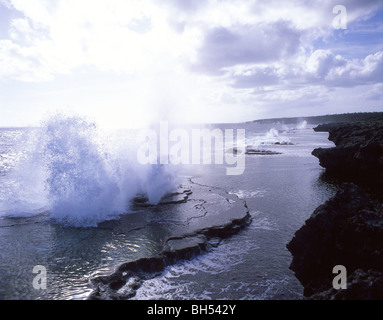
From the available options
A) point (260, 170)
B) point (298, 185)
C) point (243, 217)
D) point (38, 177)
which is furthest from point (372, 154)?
point (38, 177)

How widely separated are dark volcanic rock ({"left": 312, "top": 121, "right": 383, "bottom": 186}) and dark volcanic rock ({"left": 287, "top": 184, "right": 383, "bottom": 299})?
45.0ft

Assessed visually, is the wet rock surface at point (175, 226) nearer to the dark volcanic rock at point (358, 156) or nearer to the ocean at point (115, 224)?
the ocean at point (115, 224)

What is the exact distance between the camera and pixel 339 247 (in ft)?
20.6

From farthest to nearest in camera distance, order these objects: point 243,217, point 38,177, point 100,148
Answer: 1. point 38,177
2. point 100,148
3. point 243,217

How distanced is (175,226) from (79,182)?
5.53m

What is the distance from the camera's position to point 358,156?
64.0 ft

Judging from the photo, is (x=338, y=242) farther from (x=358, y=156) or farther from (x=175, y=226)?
(x=358, y=156)

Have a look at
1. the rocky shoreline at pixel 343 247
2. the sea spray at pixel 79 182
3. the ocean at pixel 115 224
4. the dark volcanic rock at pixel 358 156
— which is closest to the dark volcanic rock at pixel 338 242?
the rocky shoreline at pixel 343 247

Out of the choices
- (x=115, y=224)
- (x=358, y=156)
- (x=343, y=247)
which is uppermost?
(x=358, y=156)

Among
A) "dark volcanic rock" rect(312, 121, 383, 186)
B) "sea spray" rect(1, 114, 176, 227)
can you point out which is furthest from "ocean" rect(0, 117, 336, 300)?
"dark volcanic rock" rect(312, 121, 383, 186)

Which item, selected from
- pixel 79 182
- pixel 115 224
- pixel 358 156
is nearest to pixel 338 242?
pixel 115 224

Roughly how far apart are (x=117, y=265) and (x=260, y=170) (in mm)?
19864
